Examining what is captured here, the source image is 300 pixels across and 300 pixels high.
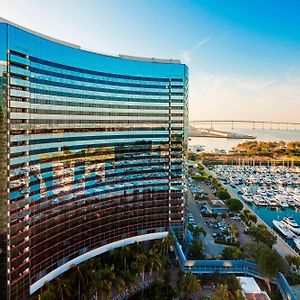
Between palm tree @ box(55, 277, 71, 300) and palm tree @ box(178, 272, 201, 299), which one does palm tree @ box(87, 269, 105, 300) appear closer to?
palm tree @ box(55, 277, 71, 300)

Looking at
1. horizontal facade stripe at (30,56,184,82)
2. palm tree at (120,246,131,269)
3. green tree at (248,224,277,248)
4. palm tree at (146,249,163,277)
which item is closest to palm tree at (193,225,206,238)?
green tree at (248,224,277,248)

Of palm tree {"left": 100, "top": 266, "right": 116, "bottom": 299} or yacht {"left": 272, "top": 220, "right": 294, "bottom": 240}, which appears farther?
yacht {"left": 272, "top": 220, "right": 294, "bottom": 240}

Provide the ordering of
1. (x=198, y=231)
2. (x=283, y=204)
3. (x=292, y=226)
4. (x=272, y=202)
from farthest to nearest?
1. (x=272, y=202)
2. (x=283, y=204)
3. (x=292, y=226)
4. (x=198, y=231)

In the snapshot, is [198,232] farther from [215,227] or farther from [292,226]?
[292,226]

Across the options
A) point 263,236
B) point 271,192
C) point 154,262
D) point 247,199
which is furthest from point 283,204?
point 154,262

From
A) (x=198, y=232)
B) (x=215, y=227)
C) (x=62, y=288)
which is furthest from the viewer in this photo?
(x=215, y=227)

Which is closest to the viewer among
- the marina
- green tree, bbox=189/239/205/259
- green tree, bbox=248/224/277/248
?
green tree, bbox=189/239/205/259

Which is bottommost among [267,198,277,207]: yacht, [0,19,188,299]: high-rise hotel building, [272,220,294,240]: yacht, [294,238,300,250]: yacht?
[294,238,300,250]: yacht

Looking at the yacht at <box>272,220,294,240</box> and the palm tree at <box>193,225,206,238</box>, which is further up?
the palm tree at <box>193,225,206,238</box>

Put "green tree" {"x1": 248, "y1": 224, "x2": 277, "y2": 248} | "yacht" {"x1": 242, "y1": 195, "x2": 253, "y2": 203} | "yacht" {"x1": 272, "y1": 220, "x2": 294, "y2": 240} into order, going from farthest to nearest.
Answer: "yacht" {"x1": 242, "y1": 195, "x2": 253, "y2": 203}, "yacht" {"x1": 272, "y1": 220, "x2": 294, "y2": 240}, "green tree" {"x1": 248, "y1": 224, "x2": 277, "y2": 248}
